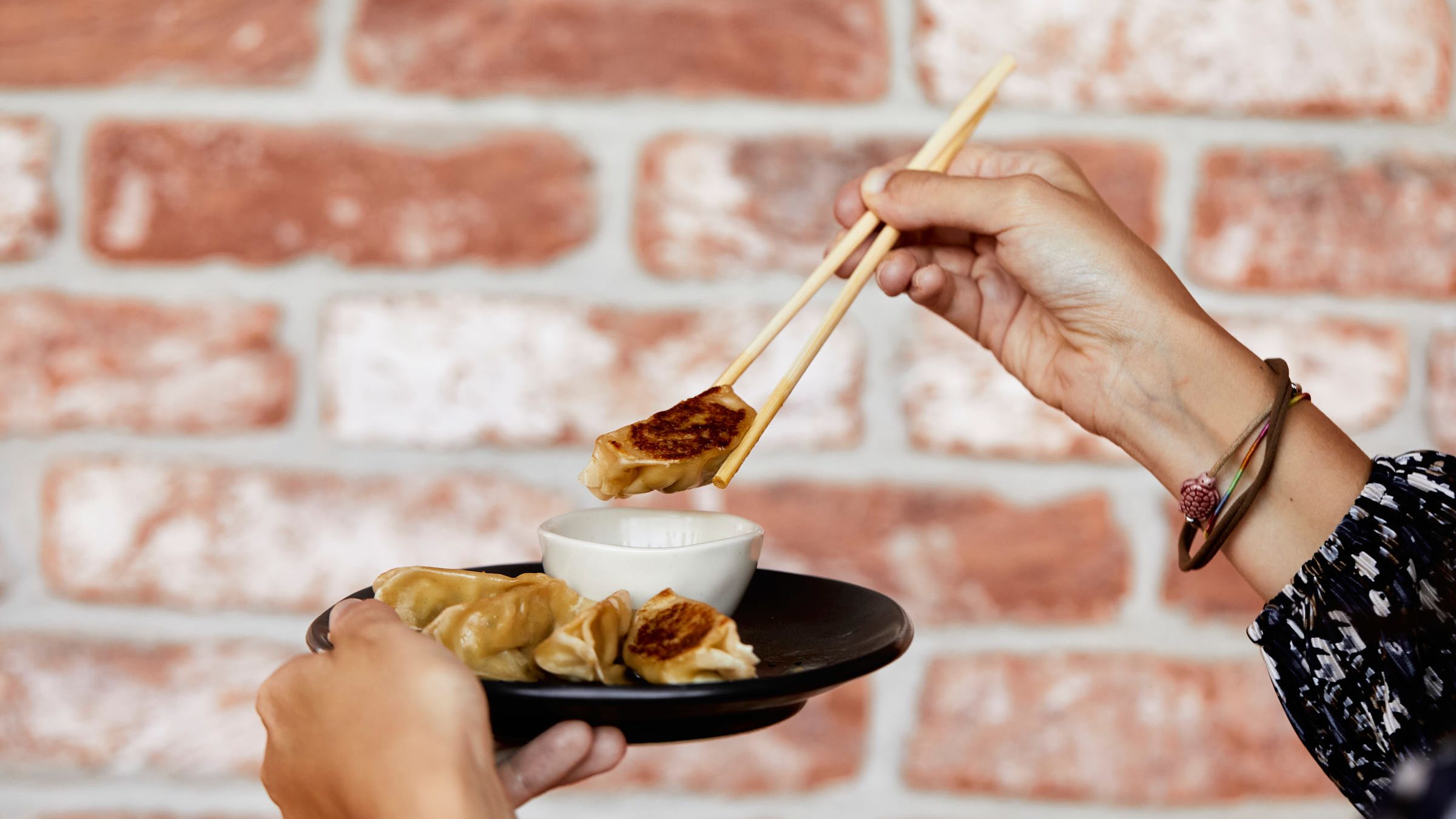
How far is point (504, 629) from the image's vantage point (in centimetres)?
62

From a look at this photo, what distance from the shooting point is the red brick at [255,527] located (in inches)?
41.7

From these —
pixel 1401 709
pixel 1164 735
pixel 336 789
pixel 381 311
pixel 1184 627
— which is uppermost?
pixel 381 311

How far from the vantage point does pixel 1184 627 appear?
1077 mm

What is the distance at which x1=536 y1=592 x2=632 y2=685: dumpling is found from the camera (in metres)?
0.60

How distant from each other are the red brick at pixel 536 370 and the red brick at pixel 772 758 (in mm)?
260

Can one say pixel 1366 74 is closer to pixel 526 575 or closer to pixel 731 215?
pixel 731 215

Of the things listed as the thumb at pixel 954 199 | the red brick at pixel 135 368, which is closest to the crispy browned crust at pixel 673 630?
the thumb at pixel 954 199

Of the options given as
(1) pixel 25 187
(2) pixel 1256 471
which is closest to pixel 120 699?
(1) pixel 25 187

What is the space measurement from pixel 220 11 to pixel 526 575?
0.69 m

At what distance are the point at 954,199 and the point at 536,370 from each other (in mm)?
433

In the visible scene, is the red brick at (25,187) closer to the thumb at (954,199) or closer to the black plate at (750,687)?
the black plate at (750,687)

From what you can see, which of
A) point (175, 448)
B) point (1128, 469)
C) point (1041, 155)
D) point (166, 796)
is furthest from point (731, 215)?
point (166, 796)

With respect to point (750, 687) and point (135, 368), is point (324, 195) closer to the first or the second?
point (135, 368)

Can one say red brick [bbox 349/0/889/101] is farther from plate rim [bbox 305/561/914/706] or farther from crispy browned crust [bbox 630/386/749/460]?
plate rim [bbox 305/561/914/706]
